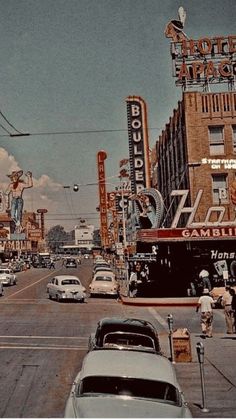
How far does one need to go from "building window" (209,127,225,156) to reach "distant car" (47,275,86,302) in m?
13.8

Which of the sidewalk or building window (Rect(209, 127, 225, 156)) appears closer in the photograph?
the sidewalk

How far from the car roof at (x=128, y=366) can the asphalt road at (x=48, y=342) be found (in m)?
1.86

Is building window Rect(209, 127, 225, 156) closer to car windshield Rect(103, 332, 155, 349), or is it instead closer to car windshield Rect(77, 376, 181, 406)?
car windshield Rect(103, 332, 155, 349)

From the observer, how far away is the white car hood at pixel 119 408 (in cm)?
723

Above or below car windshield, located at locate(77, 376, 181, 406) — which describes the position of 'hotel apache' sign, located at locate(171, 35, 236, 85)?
above

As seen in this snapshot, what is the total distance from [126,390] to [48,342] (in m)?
10.8

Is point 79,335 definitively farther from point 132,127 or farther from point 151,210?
point 132,127

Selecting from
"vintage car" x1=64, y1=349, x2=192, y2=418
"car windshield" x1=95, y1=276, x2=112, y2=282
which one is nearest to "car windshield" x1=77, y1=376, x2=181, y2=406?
"vintage car" x1=64, y1=349, x2=192, y2=418

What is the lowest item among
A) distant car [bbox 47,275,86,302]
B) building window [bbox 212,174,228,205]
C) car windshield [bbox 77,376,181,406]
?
distant car [bbox 47,275,86,302]

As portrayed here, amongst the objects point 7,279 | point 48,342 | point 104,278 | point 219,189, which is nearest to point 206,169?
point 219,189

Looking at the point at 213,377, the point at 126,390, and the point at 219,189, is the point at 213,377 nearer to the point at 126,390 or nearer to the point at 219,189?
the point at 126,390

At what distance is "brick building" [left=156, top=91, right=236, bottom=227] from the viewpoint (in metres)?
38.0

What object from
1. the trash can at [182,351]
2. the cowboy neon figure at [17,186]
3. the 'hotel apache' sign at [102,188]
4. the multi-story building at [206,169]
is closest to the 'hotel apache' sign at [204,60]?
the multi-story building at [206,169]

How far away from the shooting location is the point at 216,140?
38.8 metres
